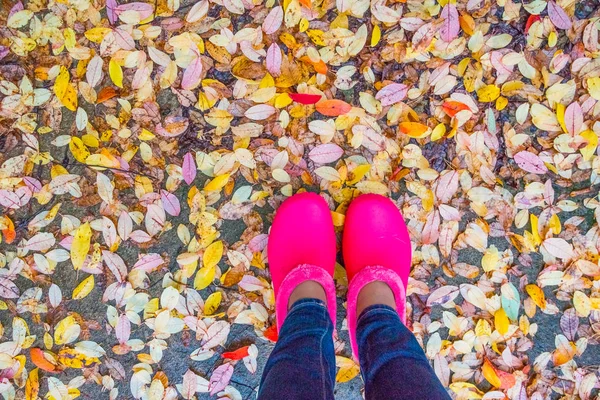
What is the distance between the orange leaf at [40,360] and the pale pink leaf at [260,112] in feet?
2.74

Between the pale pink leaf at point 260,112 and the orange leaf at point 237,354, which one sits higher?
the pale pink leaf at point 260,112

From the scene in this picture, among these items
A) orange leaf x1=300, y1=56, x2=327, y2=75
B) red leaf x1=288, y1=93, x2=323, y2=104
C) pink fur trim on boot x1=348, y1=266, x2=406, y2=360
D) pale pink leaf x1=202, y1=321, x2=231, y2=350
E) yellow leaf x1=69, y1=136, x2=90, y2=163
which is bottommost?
pale pink leaf x1=202, y1=321, x2=231, y2=350

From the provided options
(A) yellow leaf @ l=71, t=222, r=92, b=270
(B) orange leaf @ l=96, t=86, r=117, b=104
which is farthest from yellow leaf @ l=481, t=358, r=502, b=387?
(B) orange leaf @ l=96, t=86, r=117, b=104

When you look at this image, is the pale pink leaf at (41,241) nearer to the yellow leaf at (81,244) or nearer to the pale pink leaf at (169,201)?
the yellow leaf at (81,244)

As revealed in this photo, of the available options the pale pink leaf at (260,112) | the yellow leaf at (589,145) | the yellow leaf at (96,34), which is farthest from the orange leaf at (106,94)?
the yellow leaf at (589,145)

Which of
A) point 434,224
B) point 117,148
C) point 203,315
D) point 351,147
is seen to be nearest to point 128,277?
point 203,315

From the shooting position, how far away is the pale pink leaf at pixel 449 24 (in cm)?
119

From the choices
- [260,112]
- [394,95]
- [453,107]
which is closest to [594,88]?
[453,107]

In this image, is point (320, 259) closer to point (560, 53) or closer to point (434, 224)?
point (434, 224)

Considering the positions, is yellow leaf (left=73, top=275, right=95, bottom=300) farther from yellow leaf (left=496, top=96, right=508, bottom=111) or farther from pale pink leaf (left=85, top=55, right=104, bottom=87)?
yellow leaf (left=496, top=96, right=508, bottom=111)

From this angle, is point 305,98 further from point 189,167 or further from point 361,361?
point 361,361

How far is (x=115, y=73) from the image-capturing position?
3.94 ft

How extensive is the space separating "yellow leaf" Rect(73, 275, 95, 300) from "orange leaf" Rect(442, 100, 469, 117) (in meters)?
1.04

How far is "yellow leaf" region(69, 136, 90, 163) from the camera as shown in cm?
120
